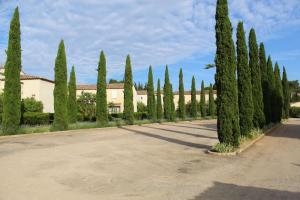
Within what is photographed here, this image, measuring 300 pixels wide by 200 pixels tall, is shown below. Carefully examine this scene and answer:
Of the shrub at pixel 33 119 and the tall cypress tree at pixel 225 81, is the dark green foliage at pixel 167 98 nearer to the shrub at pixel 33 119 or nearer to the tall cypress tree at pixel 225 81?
the shrub at pixel 33 119

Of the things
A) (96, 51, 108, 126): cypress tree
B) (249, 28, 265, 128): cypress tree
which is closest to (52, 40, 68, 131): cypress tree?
(96, 51, 108, 126): cypress tree

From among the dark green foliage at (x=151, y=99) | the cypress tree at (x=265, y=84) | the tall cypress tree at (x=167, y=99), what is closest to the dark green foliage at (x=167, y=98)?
Result: the tall cypress tree at (x=167, y=99)

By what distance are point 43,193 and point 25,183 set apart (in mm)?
1132

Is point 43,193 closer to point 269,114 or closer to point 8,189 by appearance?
point 8,189

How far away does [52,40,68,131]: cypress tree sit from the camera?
25.5 m

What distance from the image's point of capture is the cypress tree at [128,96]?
3534cm

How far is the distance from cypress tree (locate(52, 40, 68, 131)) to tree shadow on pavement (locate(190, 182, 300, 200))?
19337 mm

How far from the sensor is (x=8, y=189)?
7.40 meters

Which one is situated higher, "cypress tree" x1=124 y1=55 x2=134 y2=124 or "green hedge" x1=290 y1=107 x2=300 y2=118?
"cypress tree" x1=124 y1=55 x2=134 y2=124

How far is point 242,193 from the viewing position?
7152 mm

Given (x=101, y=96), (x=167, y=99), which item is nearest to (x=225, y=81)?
(x=101, y=96)

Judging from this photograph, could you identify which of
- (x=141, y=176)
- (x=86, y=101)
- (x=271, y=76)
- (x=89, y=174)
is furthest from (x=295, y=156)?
(x=86, y=101)

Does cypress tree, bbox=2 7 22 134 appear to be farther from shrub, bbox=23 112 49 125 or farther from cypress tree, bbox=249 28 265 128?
cypress tree, bbox=249 28 265 128

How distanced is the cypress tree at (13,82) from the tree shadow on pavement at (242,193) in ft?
55.4
